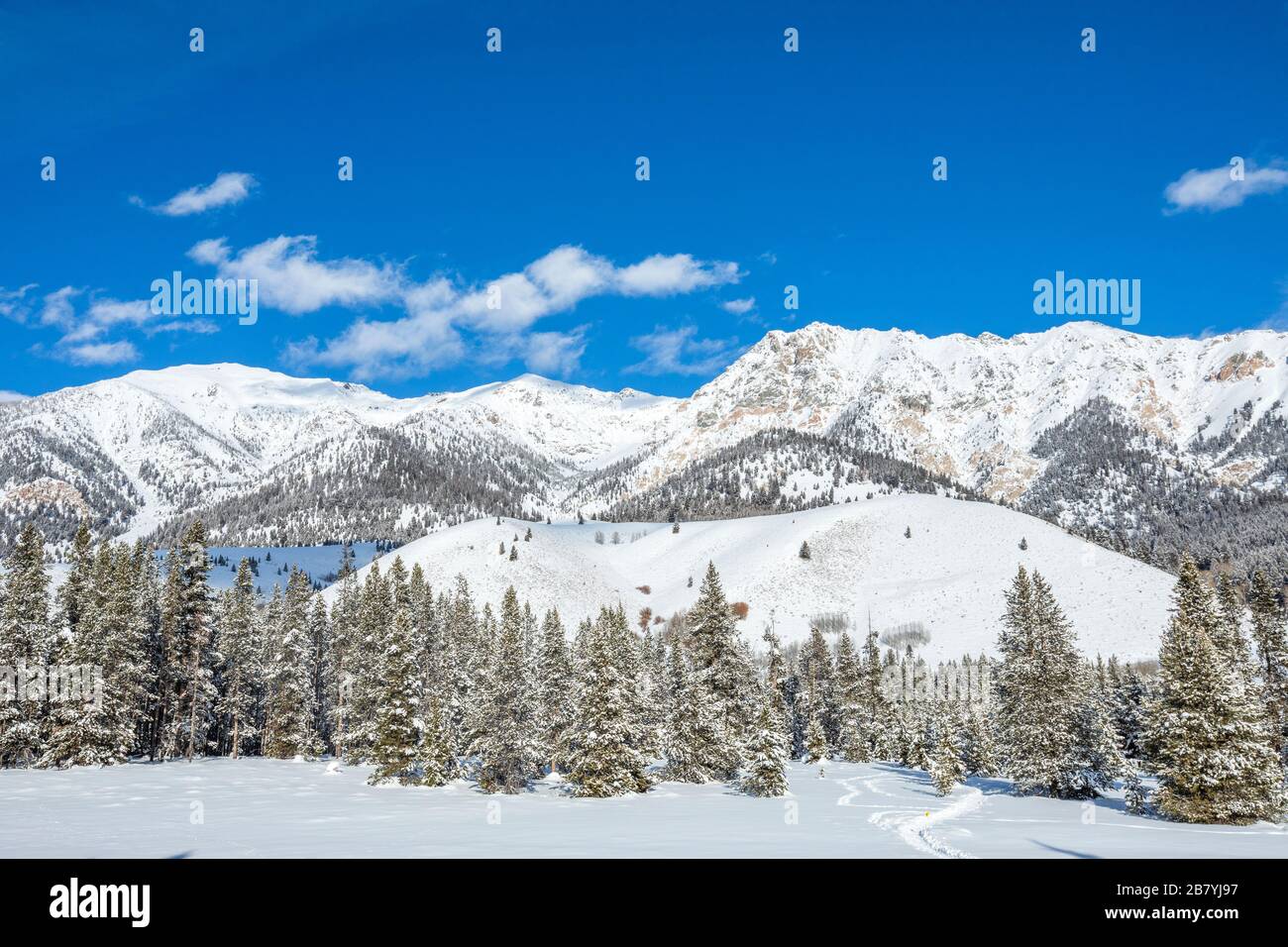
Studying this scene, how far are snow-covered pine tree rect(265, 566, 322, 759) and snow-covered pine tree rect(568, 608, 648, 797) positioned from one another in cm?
3050

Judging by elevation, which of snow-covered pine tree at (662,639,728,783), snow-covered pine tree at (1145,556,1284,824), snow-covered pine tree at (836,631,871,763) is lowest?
snow-covered pine tree at (836,631,871,763)

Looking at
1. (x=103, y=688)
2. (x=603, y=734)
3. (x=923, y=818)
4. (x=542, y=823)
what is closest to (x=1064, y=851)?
(x=923, y=818)

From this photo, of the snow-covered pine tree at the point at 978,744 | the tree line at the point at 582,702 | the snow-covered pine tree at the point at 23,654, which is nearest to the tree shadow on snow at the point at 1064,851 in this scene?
the tree line at the point at 582,702

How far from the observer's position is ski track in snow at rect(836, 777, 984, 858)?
20188 millimetres

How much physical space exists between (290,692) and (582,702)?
34.1 m

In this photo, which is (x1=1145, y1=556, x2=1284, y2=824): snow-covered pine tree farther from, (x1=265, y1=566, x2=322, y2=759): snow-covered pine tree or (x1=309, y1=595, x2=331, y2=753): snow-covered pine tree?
(x1=309, y1=595, x2=331, y2=753): snow-covered pine tree

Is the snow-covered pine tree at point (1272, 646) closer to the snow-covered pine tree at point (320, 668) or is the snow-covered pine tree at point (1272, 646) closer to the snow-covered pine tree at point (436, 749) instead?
the snow-covered pine tree at point (436, 749)

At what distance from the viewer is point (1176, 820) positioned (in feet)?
98.2

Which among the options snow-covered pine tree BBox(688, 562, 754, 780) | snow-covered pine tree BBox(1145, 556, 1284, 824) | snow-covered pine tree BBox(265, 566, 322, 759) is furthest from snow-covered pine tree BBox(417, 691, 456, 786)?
snow-covered pine tree BBox(1145, 556, 1284, 824)

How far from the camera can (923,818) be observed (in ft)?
101

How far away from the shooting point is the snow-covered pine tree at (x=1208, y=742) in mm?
28328
